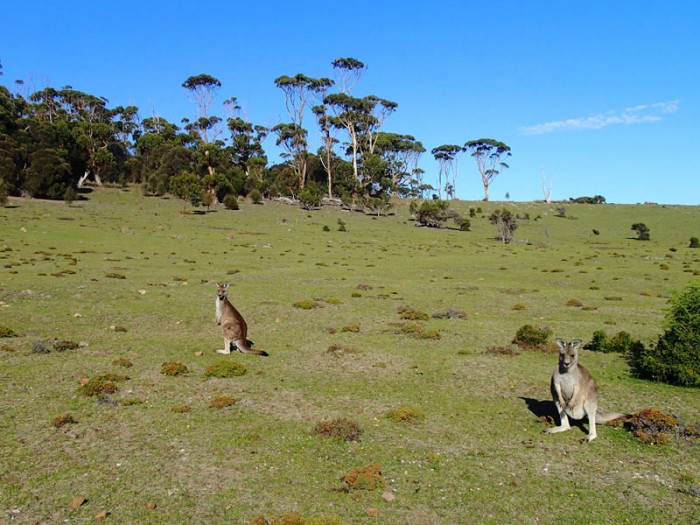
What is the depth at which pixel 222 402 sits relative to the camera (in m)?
13.6

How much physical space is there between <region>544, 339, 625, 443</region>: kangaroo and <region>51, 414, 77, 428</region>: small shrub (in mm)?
10702

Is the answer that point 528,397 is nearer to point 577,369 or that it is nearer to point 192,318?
point 577,369

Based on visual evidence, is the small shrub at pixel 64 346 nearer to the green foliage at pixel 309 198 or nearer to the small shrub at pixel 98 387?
the small shrub at pixel 98 387

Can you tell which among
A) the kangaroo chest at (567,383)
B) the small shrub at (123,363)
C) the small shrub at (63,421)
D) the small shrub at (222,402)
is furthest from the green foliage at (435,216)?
the small shrub at (63,421)

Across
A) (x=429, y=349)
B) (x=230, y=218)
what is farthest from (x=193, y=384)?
(x=230, y=218)

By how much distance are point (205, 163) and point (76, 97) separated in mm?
55866

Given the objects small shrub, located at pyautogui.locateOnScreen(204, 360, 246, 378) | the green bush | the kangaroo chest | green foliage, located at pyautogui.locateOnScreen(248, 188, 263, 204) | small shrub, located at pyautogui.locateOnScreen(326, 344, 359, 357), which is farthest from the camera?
green foliage, located at pyautogui.locateOnScreen(248, 188, 263, 204)

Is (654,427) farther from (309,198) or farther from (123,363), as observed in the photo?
(309,198)

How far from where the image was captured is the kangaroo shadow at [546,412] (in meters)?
12.3

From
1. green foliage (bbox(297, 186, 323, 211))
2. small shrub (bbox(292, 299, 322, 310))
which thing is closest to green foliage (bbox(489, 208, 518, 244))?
green foliage (bbox(297, 186, 323, 211))

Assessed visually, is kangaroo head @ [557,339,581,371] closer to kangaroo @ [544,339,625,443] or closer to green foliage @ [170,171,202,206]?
kangaroo @ [544,339,625,443]

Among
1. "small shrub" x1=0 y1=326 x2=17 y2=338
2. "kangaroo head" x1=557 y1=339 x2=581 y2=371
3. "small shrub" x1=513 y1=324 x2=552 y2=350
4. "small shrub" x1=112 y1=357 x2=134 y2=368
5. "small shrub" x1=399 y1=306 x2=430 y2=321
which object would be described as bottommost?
"small shrub" x1=0 y1=326 x2=17 y2=338

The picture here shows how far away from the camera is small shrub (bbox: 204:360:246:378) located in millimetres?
15922

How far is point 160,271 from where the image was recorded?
40.4m
